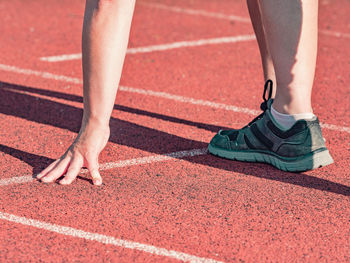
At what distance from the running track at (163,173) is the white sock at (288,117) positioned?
31 centimetres

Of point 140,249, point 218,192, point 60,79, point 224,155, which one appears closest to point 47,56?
point 60,79

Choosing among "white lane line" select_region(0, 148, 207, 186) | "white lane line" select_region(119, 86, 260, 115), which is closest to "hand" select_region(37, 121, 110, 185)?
"white lane line" select_region(0, 148, 207, 186)

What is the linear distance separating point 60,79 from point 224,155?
7.12 ft

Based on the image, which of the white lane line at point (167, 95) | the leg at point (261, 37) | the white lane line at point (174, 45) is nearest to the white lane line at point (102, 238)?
the leg at point (261, 37)

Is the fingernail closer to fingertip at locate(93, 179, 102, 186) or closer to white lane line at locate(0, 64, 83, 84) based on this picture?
fingertip at locate(93, 179, 102, 186)

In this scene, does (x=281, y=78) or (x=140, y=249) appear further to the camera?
(x=281, y=78)

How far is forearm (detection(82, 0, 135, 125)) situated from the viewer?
3.21m

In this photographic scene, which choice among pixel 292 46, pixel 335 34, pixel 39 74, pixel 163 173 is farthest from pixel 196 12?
pixel 163 173

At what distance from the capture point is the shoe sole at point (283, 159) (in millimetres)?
3607

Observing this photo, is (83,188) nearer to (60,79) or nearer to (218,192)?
(218,192)

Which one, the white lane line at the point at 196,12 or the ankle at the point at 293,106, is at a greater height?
the ankle at the point at 293,106

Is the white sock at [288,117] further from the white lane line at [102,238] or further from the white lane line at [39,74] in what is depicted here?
the white lane line at [39,74]

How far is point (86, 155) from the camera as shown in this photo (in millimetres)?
3326

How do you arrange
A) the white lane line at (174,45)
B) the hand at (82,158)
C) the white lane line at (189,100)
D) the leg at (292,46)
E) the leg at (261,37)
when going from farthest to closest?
the white lane line at (174,45) → the white lane line at (189,100) → the leg at (261,37) → the leg at (292,46) → the hand at (82,158)
